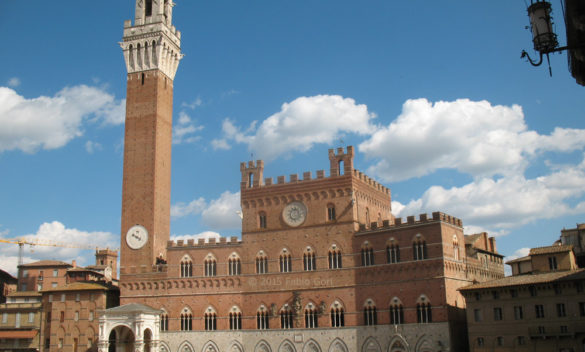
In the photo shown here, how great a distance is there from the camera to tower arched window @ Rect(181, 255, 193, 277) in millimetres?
53656

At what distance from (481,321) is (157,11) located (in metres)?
43.4

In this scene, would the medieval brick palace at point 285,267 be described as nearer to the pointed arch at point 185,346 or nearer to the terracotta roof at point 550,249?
the pointed arch at point 185,346

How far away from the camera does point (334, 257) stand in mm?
49469

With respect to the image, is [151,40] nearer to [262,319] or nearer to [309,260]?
[309,260]

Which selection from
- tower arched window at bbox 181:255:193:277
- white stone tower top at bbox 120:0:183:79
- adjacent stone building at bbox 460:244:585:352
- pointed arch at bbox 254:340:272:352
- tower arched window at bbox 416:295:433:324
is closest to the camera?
adjacent stone building at bbox 460:244:585:352

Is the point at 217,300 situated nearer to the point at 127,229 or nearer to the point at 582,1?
the point at 127,229

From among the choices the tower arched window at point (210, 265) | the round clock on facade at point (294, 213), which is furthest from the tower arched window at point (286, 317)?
the tower arched window at point (210, 265)

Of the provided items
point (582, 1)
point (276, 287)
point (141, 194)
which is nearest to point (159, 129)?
point (141, 194)

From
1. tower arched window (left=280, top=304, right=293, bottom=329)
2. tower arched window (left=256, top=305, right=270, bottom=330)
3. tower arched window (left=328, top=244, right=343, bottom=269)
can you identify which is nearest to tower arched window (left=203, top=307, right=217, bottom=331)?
tower arched window (left=256, top=305, right=270, bottom=330)

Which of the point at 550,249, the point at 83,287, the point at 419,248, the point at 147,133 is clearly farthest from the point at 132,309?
the point at 550,249

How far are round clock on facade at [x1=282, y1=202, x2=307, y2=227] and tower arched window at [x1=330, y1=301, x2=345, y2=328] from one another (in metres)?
7.88

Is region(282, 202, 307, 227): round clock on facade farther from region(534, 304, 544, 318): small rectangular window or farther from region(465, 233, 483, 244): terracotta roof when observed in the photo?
region(534, 304, 544, 318): small rectangular window

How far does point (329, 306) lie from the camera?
1905 inches

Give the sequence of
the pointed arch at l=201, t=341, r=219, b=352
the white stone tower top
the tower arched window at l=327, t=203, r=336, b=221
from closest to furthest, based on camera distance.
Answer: the tower arched window at l=327, t=203, r=336, b=221, the pointed arch at l=201, t=341, r=219, b=352, the white stone tower top
